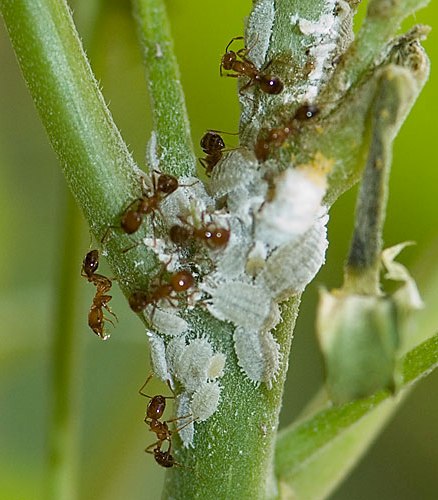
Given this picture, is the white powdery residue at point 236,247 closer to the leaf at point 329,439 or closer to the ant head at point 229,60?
the leaf at point 329,439


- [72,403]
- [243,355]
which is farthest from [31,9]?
[72,403]

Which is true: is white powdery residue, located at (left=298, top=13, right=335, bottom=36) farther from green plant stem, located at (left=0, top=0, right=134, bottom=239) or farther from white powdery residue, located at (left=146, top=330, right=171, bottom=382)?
white powdery residue, located at (left=146, top=330, right=171, bottom=382)

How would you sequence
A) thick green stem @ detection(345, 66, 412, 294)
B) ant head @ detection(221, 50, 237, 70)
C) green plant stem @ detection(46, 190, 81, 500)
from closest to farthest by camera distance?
thick green stem @ detection(345, 66, 412, 294)
ant head @ detection(221, 50, 237, 70)
green plant stem @ detection(46, 190, 81, 500)

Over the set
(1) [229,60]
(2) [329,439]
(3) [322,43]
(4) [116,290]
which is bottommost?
(2) [329,439]

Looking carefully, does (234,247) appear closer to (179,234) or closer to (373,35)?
(179,234)

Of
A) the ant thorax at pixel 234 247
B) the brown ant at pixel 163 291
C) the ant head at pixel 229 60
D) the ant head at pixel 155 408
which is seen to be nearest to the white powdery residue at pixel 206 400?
the ant thorax at pixel 234 247

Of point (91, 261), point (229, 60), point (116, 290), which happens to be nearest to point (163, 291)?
point (91, 261)

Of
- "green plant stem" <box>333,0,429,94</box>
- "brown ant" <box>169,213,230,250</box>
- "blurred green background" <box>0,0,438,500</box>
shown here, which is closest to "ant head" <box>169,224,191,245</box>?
"brown ant" <box>169,213,230,250</box>
